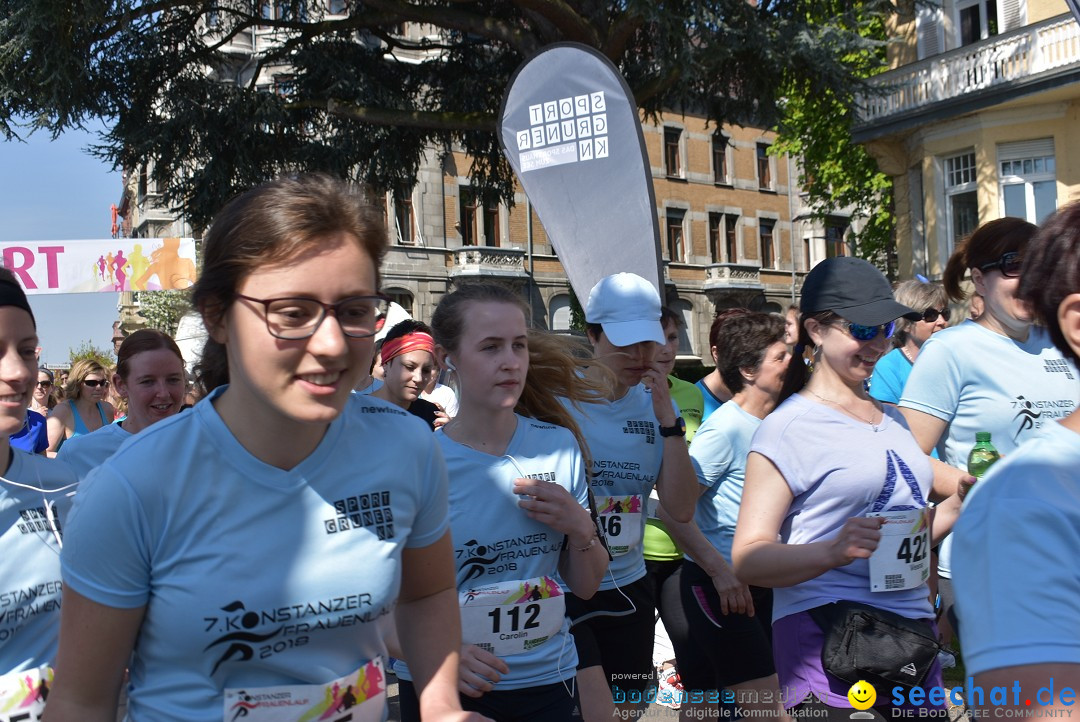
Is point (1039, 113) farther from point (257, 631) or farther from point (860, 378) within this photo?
point (257, 631)

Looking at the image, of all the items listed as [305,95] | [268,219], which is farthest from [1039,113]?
→ [268,219]

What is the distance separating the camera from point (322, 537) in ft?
6.37

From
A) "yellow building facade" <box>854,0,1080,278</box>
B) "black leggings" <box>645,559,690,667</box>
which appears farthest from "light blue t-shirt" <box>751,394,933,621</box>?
"yellow building facade" <box>854,0,1080,278</box>

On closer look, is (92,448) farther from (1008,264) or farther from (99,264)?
(99,264)

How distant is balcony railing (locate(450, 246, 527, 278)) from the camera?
35000 millimetres

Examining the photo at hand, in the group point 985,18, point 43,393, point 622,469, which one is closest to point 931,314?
point 622,469

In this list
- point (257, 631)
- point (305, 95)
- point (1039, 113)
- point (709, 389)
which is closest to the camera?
point (257, 631)

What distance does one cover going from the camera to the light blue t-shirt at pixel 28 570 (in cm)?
255

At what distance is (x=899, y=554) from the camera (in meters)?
3.19

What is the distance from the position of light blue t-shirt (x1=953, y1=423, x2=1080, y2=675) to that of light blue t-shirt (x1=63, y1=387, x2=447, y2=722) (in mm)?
1059

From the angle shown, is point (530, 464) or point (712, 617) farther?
point (712, 617)

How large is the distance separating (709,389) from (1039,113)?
665 inches

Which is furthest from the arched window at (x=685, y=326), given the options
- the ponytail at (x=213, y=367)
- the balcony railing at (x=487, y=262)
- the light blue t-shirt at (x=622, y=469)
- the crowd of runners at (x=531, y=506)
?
the ponytail at (x=213, y=367)

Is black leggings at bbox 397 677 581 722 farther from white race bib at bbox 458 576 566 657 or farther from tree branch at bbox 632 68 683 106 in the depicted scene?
tree branch at bbox 632 68 683 106
